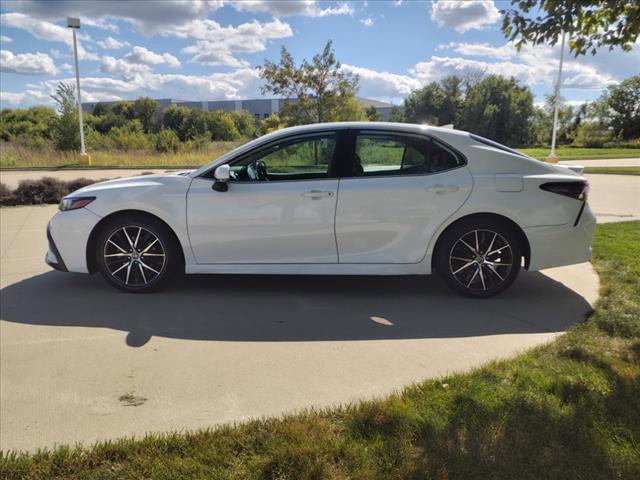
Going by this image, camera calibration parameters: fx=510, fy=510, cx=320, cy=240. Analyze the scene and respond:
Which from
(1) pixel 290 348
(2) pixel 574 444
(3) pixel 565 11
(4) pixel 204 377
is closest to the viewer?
(2) pixel 574 444

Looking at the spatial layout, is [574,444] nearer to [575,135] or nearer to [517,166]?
[517,166]

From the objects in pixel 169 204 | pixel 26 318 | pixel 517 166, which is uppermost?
pixel 517 166

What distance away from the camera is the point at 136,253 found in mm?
4980

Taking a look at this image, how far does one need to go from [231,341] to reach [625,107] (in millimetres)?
61096

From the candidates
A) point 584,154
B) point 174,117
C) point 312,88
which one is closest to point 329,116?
point 312,88

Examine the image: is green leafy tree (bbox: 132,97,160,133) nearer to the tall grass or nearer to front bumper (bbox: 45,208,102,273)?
the tall grass

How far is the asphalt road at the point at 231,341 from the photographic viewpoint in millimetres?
2992

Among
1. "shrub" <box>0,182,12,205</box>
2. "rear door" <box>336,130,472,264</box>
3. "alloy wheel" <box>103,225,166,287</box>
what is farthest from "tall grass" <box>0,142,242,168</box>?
"rear door" <box>336,130,472,264</box>

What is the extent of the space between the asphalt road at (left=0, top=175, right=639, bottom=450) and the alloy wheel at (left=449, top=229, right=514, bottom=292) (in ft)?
0.65

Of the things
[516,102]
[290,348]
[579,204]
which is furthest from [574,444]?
[516,102]

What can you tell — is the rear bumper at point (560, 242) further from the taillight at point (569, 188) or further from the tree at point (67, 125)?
the tree at point (67, 125)

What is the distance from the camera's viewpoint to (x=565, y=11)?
432 centimetres

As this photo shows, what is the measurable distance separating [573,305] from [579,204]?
0.94 meters

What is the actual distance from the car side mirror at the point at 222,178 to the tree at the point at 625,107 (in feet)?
189
